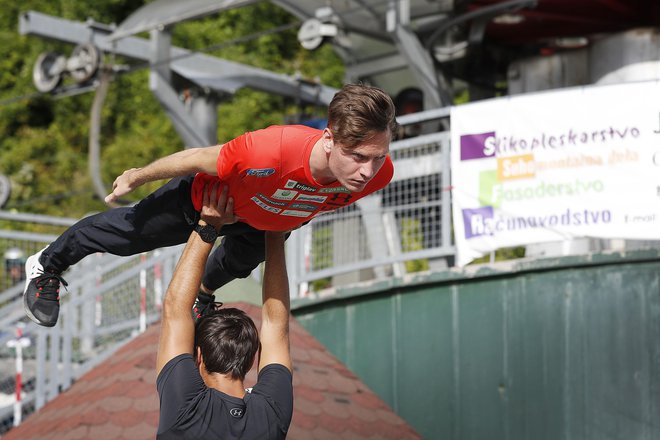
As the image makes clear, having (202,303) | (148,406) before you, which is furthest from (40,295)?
(148,406)

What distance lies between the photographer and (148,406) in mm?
7180

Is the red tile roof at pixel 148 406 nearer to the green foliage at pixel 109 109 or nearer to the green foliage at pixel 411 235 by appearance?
the green foliage at pixel 411 235

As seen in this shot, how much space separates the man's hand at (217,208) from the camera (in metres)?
4.60

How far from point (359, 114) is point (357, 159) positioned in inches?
7.9

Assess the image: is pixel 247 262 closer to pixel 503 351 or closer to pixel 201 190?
pixel 201 190

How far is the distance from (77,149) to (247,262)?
2284cm

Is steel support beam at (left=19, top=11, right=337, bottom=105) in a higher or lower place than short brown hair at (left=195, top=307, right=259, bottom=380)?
higher

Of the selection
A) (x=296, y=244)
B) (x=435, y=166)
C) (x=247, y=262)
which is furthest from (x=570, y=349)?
(x=247, y=262)

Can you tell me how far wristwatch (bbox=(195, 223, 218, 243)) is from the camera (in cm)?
445

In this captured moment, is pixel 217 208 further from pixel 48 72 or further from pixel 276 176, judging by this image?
pixel 48 72

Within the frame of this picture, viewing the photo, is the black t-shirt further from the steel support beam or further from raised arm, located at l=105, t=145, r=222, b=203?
the steel support beam

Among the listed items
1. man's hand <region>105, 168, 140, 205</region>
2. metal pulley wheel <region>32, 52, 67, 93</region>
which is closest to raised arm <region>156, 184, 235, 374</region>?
man's hand <region>105, 168, 140, 205</region>

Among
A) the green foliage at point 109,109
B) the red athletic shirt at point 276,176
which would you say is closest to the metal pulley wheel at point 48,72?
the green foliage at point 109,109

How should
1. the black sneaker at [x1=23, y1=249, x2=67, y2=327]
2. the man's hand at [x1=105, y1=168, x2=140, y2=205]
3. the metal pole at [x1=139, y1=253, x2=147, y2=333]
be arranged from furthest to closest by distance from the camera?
the metal pole at [x1=139, y1=253, x2=147, y2=333]
the black sneaker at [x1=23, y1=249, x2=67, y2=327]
the man's hand at [x1=105, y1=168, x2=140, y2=205]
